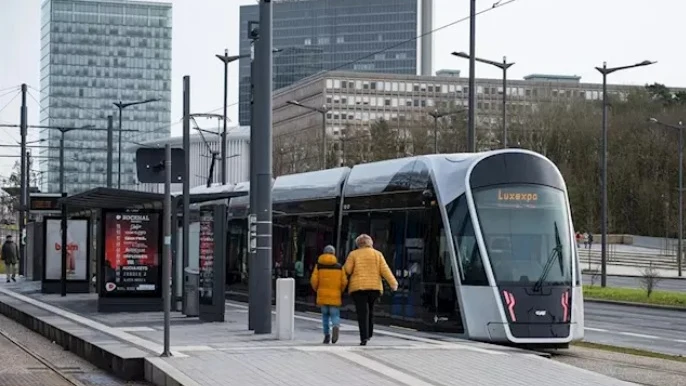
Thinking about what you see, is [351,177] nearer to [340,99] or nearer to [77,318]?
[77,318]

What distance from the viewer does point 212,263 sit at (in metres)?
23.0

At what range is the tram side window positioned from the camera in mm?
20266

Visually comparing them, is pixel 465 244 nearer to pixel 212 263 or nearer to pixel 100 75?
pixel 212 263

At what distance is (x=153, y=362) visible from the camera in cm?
1515

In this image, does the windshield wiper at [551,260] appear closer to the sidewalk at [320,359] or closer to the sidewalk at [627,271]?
the sidewalk at [320,359]

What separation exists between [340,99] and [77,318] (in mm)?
119562

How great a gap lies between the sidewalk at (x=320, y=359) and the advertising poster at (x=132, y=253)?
4.48 m

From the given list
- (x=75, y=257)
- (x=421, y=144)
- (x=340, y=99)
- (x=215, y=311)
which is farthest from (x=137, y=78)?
(x=215, y=311)

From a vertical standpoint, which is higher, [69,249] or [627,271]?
[69,249]

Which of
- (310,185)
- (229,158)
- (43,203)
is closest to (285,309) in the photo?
(310,185)

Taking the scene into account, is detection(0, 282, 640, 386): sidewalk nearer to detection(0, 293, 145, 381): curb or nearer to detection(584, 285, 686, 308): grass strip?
detection(0, 293, 145, 381): curb

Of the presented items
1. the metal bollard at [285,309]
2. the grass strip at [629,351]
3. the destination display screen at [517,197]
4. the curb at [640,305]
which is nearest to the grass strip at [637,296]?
the curb at [640,305]

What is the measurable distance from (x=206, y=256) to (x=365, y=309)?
6471mm

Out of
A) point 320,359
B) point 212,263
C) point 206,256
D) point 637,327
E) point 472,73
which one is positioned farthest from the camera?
point 472,73
